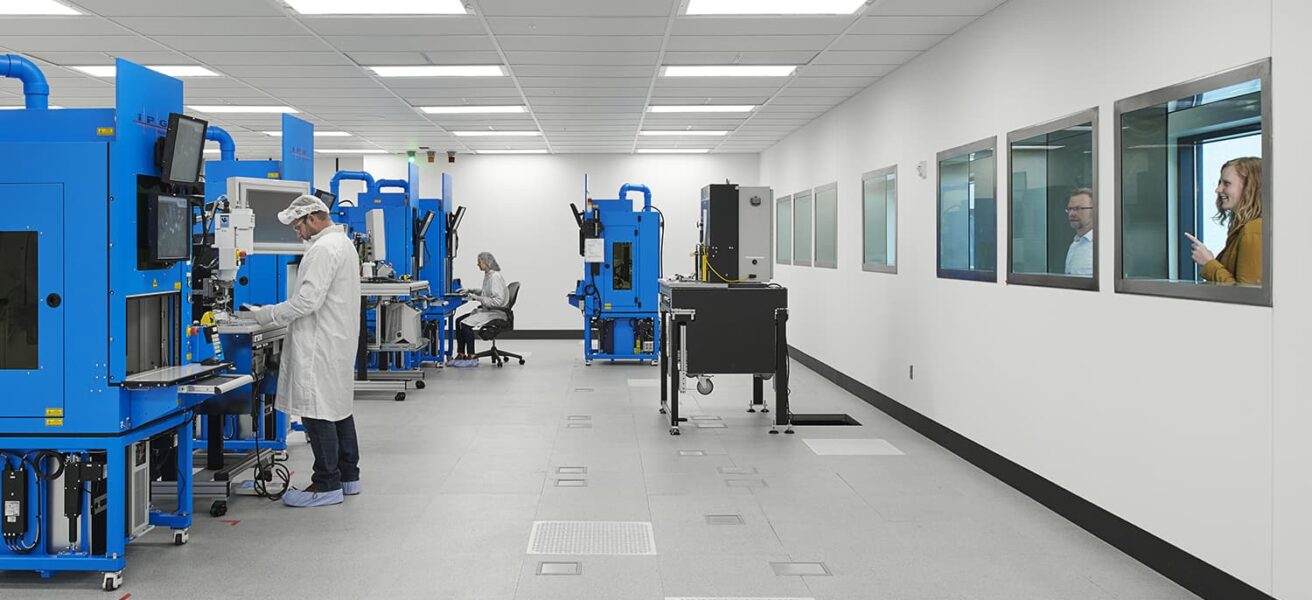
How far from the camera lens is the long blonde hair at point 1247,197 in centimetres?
336

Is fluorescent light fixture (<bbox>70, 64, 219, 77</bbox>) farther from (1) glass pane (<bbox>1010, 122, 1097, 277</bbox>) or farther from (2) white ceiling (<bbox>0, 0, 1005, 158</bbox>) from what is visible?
(1) glass pane (<bbox>1010, 122, 1097, 277</bbox>)

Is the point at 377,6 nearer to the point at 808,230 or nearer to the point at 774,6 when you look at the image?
the point at 774,6

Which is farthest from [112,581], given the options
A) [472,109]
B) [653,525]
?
[472,109]

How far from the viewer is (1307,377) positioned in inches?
122

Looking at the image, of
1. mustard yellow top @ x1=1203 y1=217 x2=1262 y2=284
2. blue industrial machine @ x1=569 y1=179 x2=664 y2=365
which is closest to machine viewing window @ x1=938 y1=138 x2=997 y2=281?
mustard yellow top @ x1=1203 y1=217 x2=1262 y2=284

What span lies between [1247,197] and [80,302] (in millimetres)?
4150

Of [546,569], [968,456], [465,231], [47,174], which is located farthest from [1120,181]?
[465,231]

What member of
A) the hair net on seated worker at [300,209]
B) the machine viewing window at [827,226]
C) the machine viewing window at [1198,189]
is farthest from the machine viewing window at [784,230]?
the machine viewing window at [1198,189]

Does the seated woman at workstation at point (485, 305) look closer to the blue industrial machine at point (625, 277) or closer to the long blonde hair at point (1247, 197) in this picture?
the blue industrial machine at point (625, 277)

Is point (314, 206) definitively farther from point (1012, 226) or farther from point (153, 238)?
point (1012, 226)

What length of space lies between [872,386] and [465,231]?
25.9 ft

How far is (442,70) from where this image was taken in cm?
772

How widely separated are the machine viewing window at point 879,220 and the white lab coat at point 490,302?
409 centimetres

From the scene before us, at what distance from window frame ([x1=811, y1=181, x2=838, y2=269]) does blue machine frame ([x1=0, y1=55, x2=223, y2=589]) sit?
276 inches
